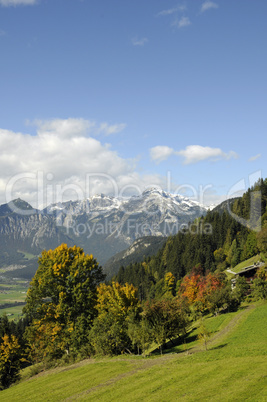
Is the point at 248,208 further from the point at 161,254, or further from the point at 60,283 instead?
the point at 60,283

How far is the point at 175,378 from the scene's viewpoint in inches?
1038

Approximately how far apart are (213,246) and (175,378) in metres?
108

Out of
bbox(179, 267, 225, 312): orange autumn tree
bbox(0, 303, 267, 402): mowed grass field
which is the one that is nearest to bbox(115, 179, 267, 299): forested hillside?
bbox(179, 267, 225, 312): orange autumn tree

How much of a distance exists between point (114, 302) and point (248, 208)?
97726 mm

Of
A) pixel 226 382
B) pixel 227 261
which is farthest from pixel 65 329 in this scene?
pixel 227 261

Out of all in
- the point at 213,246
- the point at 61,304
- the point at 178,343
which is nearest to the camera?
the point at 61,304

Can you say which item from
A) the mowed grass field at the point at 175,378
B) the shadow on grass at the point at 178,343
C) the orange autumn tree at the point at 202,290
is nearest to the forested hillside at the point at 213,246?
A: the orange autumn tree at the point at 202,290

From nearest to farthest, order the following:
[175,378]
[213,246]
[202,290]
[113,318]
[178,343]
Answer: [175,378]
[113,318]
[178,343]
[202,290]
[213,246]

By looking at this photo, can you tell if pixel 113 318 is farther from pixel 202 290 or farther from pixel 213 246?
pixel 213 246

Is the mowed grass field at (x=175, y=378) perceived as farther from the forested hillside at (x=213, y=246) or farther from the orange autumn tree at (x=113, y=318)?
the forested hillside at (x=213, y=246)

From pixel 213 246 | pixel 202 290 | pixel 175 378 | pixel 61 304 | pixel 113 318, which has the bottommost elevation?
pixel 202 290

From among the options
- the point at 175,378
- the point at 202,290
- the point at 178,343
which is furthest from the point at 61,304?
the point at 202,290

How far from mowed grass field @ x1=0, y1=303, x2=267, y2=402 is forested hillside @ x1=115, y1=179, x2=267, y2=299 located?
73868mm

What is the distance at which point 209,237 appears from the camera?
435 ft
